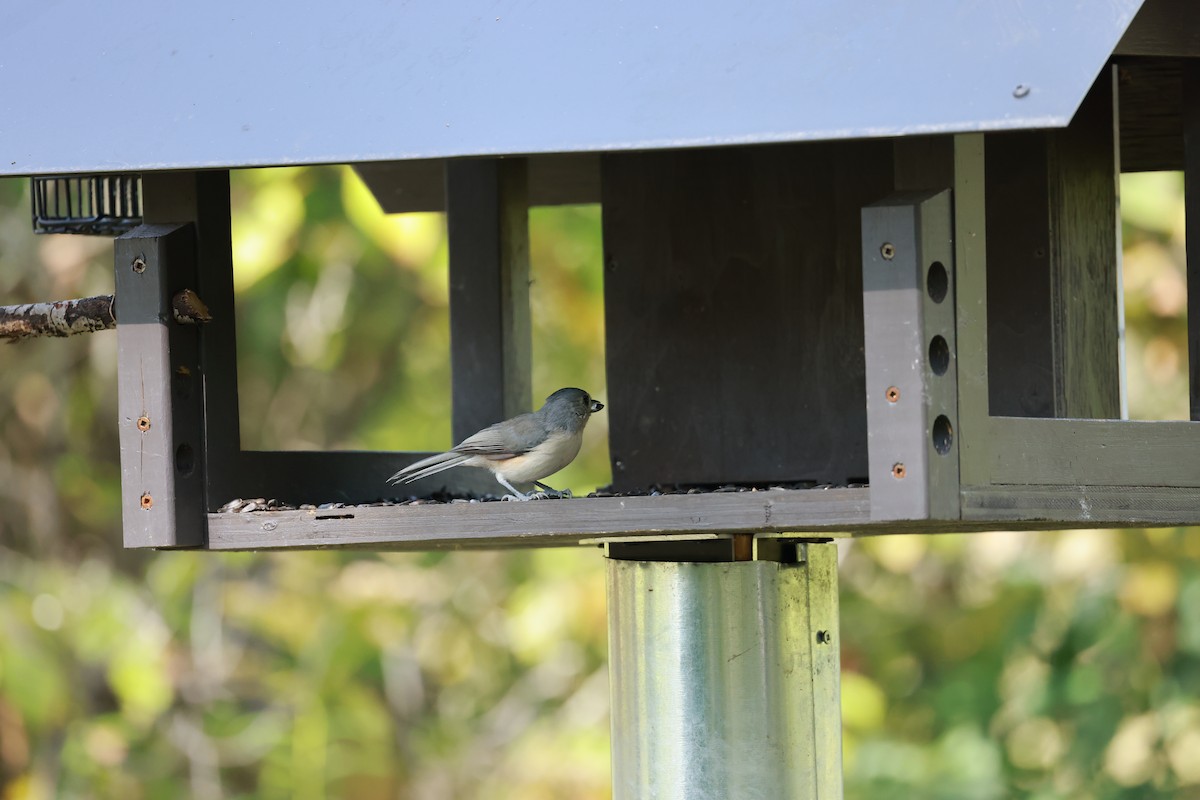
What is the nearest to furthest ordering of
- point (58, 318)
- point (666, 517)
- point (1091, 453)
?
point (666, 517)
point (1091, 453)
point (58, 318)

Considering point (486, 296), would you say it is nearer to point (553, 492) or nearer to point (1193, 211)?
point (553, 492)

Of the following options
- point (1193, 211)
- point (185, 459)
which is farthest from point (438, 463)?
point (1193, 211)

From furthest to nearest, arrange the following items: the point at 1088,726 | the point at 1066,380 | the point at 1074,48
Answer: the point at 1088,726
the point at 1066,380
the point at 1074,48

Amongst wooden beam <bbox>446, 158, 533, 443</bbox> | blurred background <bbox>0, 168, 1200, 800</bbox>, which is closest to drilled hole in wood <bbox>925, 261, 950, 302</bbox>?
wooden beam <bbox>446, 158, 533, 443</bbox>

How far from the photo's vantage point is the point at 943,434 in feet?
10.0

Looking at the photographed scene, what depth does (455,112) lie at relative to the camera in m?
3.08

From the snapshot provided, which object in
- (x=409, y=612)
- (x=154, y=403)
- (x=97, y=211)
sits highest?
(x=97, y=211)

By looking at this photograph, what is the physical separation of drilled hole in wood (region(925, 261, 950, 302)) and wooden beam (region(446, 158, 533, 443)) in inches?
70.5

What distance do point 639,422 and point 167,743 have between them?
456 centimetres

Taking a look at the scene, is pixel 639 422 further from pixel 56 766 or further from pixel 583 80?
pixel 56 766

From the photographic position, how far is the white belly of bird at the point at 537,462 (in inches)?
156

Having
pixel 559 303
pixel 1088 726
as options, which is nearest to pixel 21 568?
pixel 559 303

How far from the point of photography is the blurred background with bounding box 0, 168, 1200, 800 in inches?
277

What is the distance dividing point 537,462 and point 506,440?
8 cm
